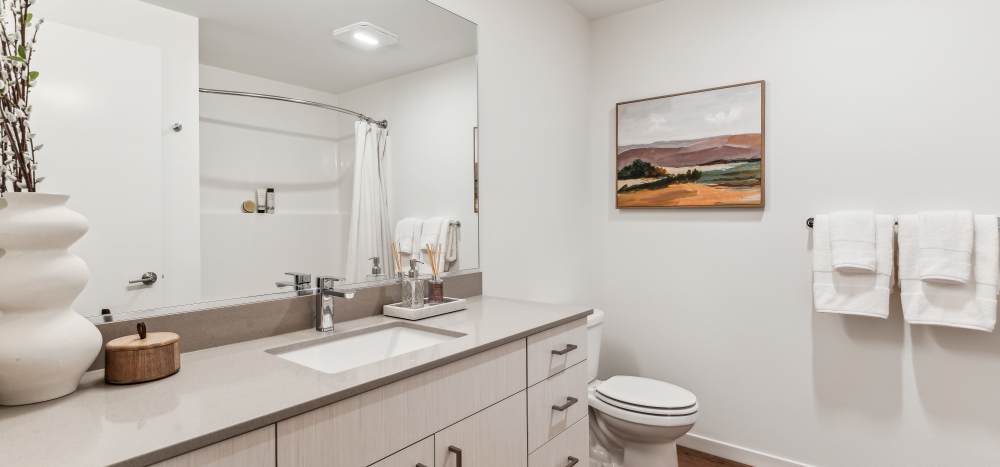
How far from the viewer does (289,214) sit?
137 centimetres

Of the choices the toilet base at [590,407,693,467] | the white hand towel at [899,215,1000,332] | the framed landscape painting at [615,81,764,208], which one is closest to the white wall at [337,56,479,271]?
the toilet base at [590,407,693,467]

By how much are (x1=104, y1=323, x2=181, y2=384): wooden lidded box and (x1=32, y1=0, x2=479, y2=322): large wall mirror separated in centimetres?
20

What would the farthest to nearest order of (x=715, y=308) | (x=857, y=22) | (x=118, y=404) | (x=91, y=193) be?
(x=715, y=308) → (x=857, y=22) → (x=91, y=193) → (x=118, y=404)

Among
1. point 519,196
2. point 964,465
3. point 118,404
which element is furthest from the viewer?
point 519,196

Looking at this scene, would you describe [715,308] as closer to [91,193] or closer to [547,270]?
[547,270]

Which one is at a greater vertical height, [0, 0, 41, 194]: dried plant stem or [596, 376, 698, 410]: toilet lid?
[0, 0, 41, 194]: dried plant stem

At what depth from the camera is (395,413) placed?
957 millimetres

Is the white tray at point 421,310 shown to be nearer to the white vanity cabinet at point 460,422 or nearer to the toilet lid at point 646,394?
the white vanity cabinet at point 460,422

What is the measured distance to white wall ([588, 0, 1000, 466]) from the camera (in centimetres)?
185

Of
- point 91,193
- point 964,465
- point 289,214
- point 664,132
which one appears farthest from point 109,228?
point 964,465

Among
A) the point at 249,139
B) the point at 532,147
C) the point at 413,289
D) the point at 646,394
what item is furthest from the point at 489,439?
the point at 532,147

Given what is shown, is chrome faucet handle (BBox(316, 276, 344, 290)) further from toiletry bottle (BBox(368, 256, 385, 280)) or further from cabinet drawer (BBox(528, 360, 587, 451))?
cabinet drawer (BBox(528, 360, 587, 451))

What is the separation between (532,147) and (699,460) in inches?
68.0

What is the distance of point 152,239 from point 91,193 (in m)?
0.15
